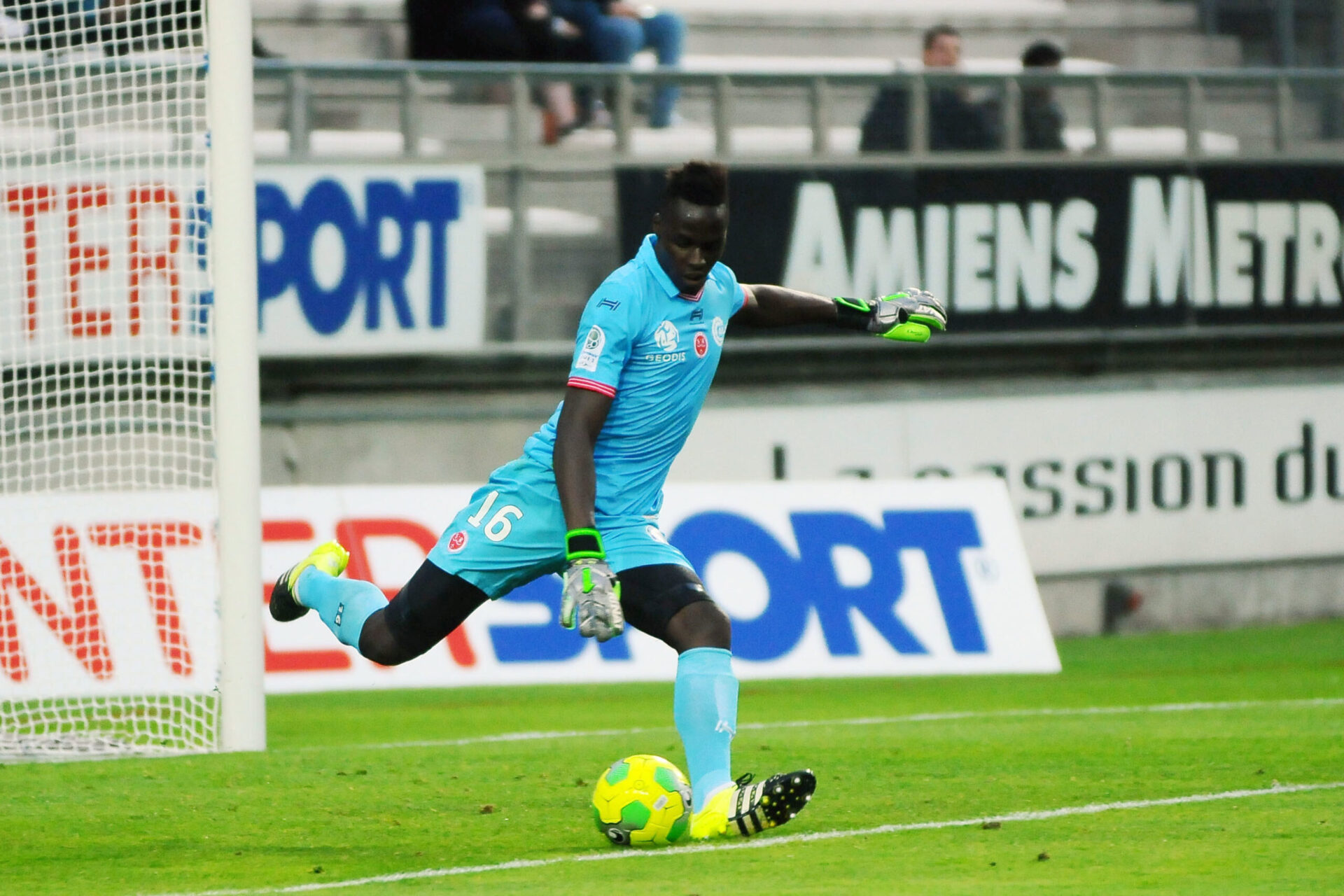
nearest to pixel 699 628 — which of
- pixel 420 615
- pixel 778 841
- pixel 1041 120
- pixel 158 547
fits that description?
pixel 778 841

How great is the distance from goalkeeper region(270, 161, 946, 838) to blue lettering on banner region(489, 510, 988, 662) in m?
4.32

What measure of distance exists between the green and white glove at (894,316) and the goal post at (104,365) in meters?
2.76

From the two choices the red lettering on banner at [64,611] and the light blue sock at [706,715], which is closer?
the light blue sock at [706,715]

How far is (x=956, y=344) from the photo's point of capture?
13.7 metres

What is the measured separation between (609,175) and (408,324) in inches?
59.0

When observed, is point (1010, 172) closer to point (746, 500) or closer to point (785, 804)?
point (746, 500)

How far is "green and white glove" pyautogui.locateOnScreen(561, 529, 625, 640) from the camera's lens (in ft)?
18.8

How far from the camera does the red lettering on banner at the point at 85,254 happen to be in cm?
985

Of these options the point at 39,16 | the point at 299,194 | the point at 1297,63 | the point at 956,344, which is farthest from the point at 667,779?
the point at 1297,63

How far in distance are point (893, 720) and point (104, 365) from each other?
12.9ft

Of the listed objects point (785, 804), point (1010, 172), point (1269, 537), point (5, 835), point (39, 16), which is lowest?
point (1269, 537)

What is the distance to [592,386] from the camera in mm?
6008

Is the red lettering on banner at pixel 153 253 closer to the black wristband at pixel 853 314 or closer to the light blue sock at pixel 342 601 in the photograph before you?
the light blue sock at pixel 342 601

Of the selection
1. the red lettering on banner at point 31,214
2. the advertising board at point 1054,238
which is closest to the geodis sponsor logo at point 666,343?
the red lettering on banner at point 31,214
